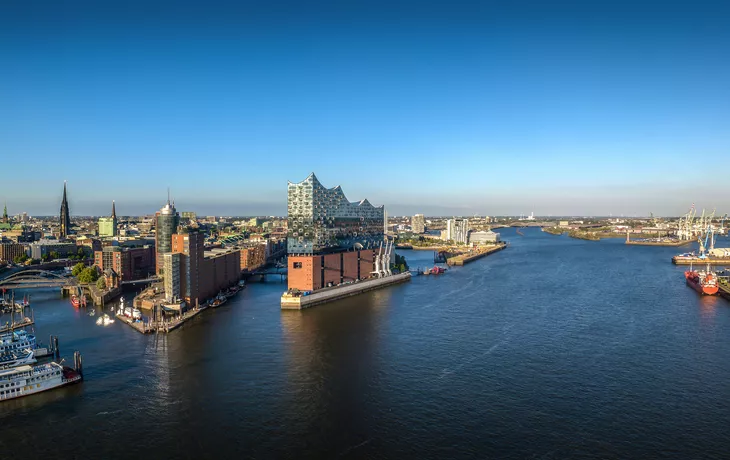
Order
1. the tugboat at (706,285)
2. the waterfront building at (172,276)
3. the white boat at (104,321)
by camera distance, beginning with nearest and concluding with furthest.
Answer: the white boat at (104,321), the waterfront building at (172,276), the tugboat at (706,285)

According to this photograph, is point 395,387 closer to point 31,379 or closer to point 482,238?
point 31,379

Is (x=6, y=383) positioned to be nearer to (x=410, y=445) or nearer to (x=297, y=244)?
(x=410, y=445)

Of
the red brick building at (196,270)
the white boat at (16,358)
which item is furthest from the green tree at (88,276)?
the white boat at (16,358)

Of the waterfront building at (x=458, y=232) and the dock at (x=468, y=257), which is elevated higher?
the waterfront building at (x=458, y=232)

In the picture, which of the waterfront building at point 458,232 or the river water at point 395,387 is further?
the waterfront building at point 458,232

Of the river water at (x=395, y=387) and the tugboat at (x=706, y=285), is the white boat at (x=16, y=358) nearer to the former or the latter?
the river water at (x=395, y=387)

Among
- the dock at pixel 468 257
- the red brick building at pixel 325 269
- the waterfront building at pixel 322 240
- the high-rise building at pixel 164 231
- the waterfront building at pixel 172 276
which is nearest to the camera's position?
→ the waterfront building at pixel 172 276

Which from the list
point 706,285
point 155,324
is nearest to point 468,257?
point 706,285
